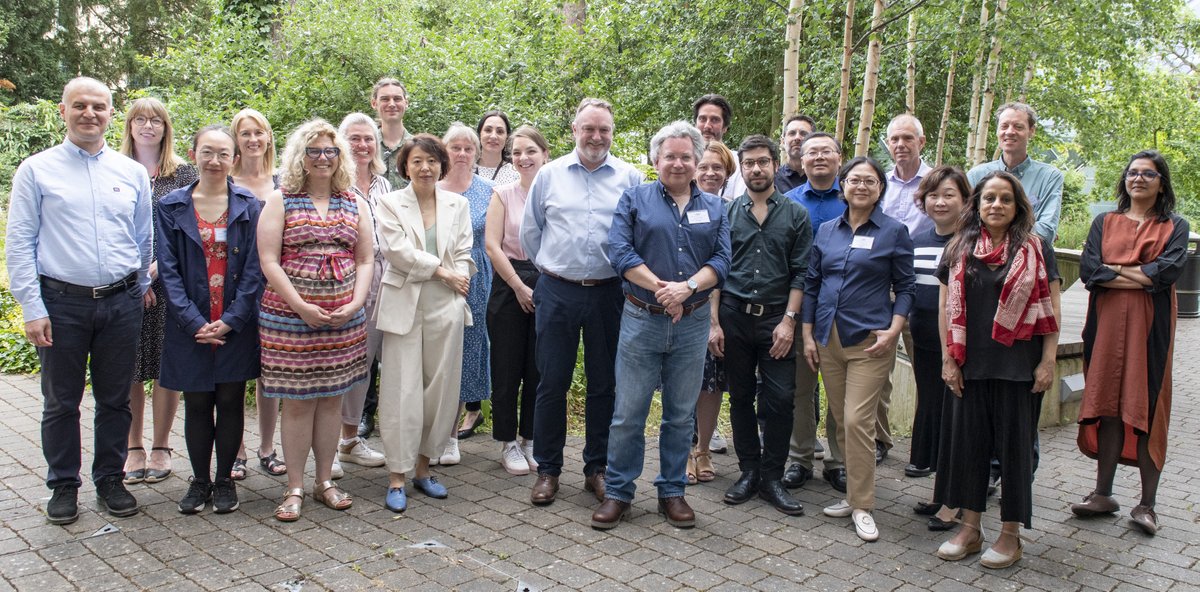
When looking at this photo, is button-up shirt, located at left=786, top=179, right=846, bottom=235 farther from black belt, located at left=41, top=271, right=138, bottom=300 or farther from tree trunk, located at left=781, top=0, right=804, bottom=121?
tree trunk, located at left=781, top=0, right=804, bottom=121

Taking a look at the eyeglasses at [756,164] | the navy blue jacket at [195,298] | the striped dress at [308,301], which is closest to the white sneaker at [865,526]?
the eyeglasses at [756,164]

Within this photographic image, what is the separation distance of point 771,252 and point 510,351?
5.51ft

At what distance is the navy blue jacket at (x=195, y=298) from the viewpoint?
468 centimetres

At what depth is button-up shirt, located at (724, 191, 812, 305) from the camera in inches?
200

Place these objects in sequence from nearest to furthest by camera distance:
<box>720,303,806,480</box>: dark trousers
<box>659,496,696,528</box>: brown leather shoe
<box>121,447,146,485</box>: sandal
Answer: <box>659,496,696,528</box>: brown leather shoe < <box>720,303,806,480</box>: dark trousers < <box>121,447,146,485</box>: sandal

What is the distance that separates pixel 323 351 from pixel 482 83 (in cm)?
615

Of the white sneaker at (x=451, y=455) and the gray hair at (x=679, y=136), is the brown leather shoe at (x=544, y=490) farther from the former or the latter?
the gray hair at (x=679, y=136)

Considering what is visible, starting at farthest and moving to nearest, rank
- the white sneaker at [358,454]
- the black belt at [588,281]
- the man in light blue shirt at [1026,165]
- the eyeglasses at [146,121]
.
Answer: the white sneaker at [358,454] < the man in light blue shirt at [1026,165] < the eyeglasses at [146,121] < the black belt at [588,281]

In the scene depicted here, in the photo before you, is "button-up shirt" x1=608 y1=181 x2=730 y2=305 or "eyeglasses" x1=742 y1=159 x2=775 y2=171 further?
"eyeglasses" x1=742 y1=159 x2=775 y2=171

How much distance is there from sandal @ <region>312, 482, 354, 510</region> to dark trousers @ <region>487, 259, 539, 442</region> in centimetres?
111

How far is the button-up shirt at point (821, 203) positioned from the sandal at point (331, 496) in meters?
3.01

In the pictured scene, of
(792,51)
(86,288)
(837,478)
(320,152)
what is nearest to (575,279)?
(320,152)

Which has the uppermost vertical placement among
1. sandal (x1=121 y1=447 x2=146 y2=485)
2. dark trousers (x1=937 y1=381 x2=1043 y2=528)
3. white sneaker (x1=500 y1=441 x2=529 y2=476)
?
dark trousers (x1=937 y1=381 x2=1043 y2=528)

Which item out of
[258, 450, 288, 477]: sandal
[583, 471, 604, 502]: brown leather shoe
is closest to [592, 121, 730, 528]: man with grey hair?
[583, 471, 604, 502]: brown leather shoe
